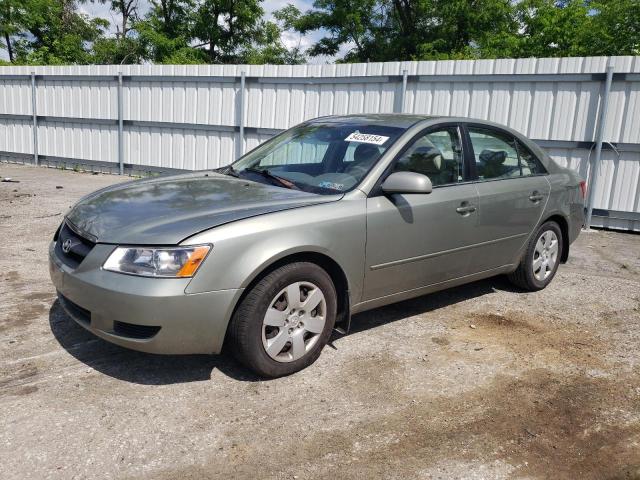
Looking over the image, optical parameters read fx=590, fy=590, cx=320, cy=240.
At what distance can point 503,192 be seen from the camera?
4.80 m

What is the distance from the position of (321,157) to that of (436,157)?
34.0 inches

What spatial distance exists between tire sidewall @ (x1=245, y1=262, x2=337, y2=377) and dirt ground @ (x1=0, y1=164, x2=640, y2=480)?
0.34 ft

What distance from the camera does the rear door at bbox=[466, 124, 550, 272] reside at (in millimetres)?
4684

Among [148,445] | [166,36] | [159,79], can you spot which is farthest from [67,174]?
[166,36]

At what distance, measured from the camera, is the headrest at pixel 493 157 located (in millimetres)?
4809

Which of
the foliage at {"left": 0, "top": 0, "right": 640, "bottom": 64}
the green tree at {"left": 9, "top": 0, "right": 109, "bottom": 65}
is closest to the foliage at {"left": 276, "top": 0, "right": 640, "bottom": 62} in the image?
the foliage at {"left": 0, "top": 0, "right": 640, "bottom": 64}

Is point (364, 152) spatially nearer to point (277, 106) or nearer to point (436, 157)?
point (436, 157)

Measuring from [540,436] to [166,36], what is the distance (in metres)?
30.6

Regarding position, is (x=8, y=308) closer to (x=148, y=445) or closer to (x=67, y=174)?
(x=148, y=445)

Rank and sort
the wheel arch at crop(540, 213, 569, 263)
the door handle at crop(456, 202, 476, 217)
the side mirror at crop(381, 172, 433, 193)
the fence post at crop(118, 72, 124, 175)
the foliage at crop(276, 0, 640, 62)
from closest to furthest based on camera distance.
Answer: the side mirror at crop(381, 172, 433, 193), the door handle at crop(456, 202, 476, 217), the wheel arch at crop(540, 213, 569, 263), the fence post at crop(118, 72, 124, 175), the foliage at crop(276, 0, 640, 62)

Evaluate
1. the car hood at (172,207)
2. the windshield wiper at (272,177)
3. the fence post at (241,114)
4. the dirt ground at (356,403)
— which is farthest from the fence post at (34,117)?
the windshield wiper at (272,177)

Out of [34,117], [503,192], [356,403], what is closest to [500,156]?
[503,192]

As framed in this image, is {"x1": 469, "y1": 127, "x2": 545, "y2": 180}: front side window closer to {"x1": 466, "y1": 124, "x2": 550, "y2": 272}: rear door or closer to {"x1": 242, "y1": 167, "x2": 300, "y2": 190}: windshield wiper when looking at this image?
{"x1": 466, "y1": 124, "x2": 550, "y2": 272}: rear door

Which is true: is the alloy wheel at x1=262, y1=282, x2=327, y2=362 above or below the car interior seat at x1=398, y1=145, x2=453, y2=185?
below
